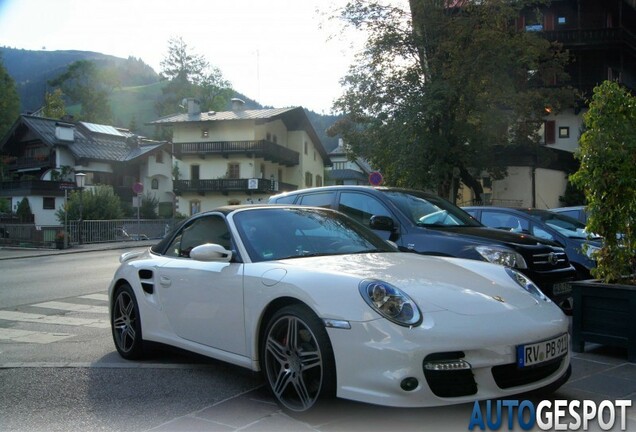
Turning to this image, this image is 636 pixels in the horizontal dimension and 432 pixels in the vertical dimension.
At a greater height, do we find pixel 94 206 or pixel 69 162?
pixel 69 162

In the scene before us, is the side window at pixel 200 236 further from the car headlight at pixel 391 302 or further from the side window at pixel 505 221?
the side window at pixel 505 221

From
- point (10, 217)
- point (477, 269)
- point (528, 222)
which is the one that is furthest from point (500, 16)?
point (10, 217)

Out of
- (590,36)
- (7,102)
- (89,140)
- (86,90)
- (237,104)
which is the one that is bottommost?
(89,140)

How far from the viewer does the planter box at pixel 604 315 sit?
4.88m

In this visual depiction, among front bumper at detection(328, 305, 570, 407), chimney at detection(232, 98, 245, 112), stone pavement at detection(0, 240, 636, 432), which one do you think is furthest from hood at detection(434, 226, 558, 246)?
chimney at detection(232, 98, 245, 112)

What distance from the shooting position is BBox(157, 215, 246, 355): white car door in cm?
417

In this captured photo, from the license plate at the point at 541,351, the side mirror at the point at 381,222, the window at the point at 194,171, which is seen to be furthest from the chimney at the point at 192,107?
the license plate at the point at 541,351

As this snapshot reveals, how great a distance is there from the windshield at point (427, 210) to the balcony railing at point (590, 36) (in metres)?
32.5

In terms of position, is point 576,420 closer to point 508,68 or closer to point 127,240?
point 508,68

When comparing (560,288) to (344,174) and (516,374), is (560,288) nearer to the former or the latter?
(516,374)

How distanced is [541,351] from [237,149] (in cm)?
5143

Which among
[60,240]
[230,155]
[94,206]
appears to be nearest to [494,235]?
[60,240]

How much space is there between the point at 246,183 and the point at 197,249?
4862 cm

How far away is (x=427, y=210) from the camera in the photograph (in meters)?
7.25
